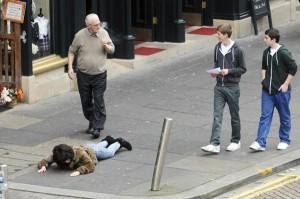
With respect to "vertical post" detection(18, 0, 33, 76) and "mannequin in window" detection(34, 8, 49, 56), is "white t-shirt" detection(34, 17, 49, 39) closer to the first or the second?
"mannequin in window" detection(34, 8, 49, 56)

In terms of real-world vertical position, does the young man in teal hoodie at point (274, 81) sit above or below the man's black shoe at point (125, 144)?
above

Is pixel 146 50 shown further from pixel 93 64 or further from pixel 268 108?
pixel 268 108

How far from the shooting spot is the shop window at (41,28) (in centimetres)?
1583

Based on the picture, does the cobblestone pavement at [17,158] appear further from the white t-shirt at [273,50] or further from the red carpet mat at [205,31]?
the red carpet mat at [205,31]

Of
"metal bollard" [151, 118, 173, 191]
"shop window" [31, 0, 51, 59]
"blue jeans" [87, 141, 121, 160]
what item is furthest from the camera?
"shop window" [31, 0, 51, 59]

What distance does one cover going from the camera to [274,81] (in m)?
12.3

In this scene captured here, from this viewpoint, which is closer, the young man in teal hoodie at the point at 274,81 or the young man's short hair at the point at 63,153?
the young man's short hair at the point at 63,153

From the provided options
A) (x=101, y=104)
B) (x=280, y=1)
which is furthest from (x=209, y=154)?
A: (x=280, y=1)

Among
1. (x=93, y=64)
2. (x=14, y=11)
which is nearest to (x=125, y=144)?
(x=93, y=64)

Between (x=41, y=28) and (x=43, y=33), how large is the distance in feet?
0.34

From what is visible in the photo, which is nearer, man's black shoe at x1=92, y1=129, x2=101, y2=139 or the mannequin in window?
man's black shoe at x1=92, y1=129, x2=101, y2=139

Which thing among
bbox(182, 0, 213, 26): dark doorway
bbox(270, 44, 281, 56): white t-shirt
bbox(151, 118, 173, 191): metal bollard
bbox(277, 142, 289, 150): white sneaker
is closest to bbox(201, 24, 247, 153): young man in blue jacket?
bbox(270, 44, 281, 56): white t-shirt

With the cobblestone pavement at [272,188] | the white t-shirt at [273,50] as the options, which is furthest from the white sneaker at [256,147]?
the white t-shirt at [273,50]

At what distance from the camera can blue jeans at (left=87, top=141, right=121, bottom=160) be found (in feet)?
39.5
